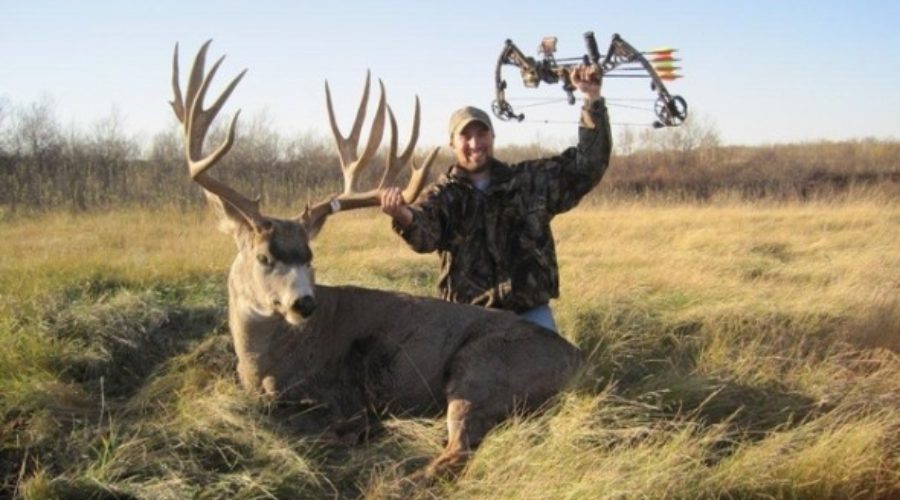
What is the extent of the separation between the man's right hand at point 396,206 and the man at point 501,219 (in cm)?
43

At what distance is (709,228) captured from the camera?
1198 centimetres

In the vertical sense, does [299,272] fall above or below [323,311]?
above

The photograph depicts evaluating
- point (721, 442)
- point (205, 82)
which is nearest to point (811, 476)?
point (721, 442)

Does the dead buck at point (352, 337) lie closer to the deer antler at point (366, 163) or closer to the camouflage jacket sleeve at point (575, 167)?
the deer antler at point (366, 163)

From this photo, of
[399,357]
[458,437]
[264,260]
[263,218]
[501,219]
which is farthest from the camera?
[501,219]

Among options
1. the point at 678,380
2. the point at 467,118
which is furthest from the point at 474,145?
the point at 678,380

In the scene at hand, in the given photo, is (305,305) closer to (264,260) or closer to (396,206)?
(264,260)

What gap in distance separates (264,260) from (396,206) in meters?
0.81

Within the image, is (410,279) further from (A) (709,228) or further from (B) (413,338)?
(A) (709,228)

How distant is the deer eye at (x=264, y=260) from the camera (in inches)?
168

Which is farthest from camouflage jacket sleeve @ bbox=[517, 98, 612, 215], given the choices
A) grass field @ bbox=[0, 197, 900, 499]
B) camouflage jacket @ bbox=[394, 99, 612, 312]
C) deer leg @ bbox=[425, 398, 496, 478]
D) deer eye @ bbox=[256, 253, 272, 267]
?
deer eye @ bbox=[256, 253, 272, 267]

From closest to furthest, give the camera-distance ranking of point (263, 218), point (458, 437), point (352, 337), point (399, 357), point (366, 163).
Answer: point (458, 437), point (263, 218), point (399, 357), point (352, 337), point (366, 163)

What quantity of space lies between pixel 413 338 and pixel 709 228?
8.35 meters

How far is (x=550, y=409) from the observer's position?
408 cm
